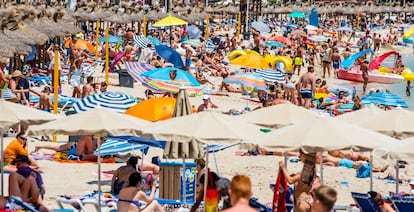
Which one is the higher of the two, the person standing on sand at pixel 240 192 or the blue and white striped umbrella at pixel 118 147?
the person standing on sand at pixel 240 192

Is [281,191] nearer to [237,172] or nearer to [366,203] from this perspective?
[366,203]

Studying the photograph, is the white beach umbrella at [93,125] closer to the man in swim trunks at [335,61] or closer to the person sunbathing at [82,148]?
the person sunbathing at [82,148]

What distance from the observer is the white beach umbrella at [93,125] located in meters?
9.84

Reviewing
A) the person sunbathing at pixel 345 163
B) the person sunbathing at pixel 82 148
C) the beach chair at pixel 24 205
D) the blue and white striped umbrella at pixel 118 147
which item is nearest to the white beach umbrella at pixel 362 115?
the blue and white striped umbrella at pixel 118 147

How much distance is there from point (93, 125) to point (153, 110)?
3020mm

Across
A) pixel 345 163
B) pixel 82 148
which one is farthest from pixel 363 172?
pixel 82 148

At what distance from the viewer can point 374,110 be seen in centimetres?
1191

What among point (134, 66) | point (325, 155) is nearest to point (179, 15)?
point (134, 66)

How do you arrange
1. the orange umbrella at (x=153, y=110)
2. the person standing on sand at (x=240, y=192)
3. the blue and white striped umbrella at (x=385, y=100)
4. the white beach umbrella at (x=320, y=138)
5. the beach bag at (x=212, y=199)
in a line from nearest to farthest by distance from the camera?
the person standing on sand at (x=240, y=192) < the white beach umbrella at (x=320, y=138) < the beach bag at (x=212, y=199) < the orange umbrella at (x=153, y=110) < the blue and white striped umbrella at (x=385, y=100)

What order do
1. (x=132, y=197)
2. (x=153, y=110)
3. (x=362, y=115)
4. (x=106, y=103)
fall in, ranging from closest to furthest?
(x=132, y=197), (x=362, y=115), (x=153, y=110), (x=106, y=103)

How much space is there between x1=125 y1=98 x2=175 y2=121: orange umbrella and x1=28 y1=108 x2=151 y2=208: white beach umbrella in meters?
2.58

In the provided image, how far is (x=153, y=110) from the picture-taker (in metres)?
12.9

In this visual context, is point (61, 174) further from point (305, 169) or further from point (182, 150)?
point (305, 169)

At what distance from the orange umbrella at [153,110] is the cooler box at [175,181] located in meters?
1.66
